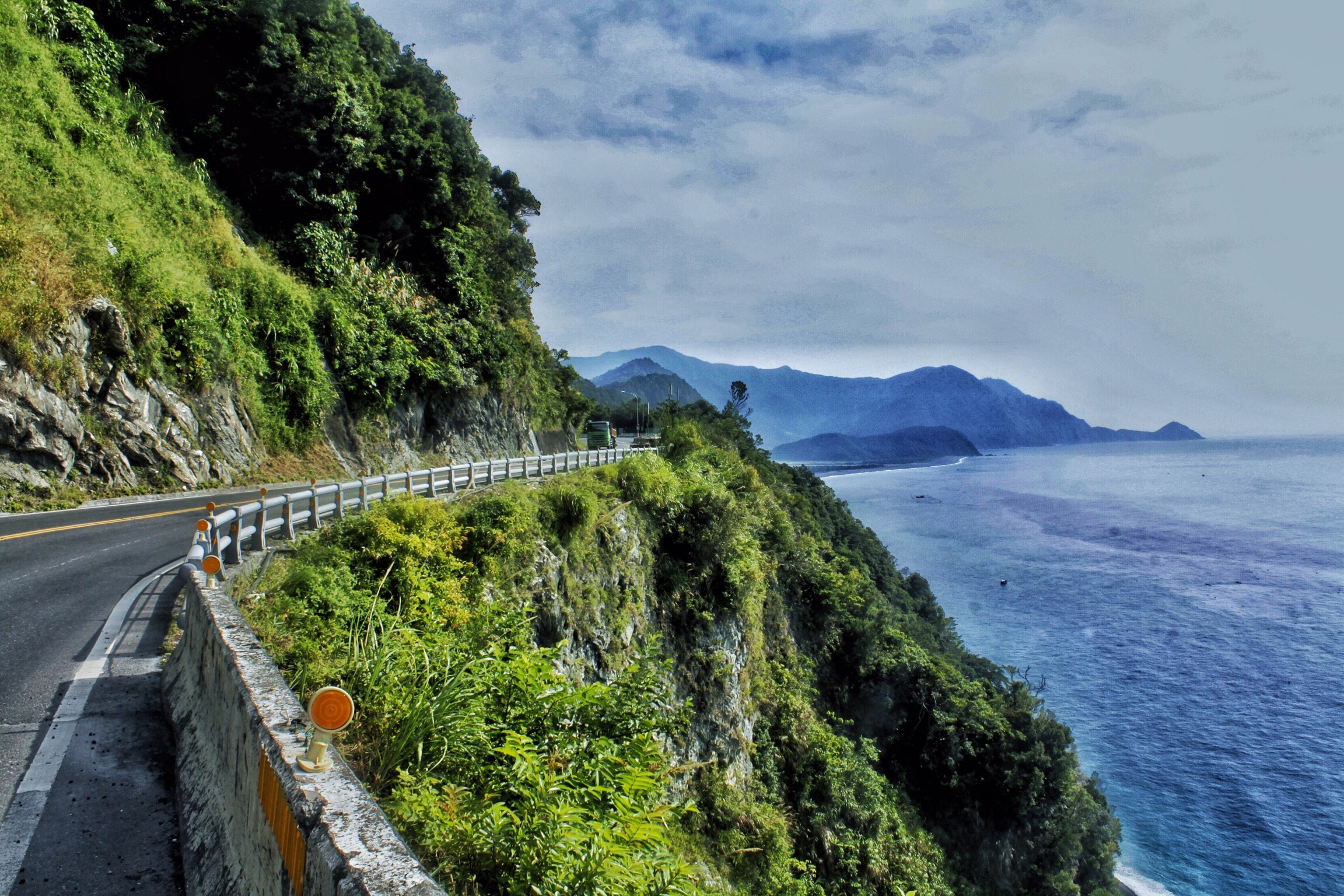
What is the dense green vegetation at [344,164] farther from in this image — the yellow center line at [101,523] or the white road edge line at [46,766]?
the white road edge line at [46,766]

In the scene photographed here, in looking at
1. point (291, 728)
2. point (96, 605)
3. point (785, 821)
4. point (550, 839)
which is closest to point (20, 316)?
point (96, 605)

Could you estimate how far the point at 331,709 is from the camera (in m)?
2.89

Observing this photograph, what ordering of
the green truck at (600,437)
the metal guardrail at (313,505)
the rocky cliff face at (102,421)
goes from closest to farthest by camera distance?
the metal guardrail at (313,505)
the rocky cliff face at (102,421)
the green truck at (600,437)

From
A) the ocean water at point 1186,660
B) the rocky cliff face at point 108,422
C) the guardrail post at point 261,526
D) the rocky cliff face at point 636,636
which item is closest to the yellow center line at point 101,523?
the rocky cliff face at point 108,422

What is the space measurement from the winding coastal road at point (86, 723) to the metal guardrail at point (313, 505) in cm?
85

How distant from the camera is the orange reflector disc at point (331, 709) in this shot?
284 centimetres

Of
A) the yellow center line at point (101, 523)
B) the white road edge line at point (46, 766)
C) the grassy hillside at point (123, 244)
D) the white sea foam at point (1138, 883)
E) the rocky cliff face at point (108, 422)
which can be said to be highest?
the grassy hillside at point (123, 244)

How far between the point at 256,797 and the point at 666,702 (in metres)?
8.30

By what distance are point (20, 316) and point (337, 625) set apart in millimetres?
11029

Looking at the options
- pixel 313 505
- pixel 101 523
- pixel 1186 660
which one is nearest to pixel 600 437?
pixel 101 523

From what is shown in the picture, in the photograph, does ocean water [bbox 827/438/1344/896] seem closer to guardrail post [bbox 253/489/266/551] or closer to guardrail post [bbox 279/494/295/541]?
guardrail post [bbox 279/494/295/541]

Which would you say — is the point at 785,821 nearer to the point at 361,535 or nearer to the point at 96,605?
the point at 361,535

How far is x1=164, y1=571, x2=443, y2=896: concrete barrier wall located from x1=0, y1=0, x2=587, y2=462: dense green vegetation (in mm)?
12005

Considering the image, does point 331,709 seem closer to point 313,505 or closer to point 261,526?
point 261,526
